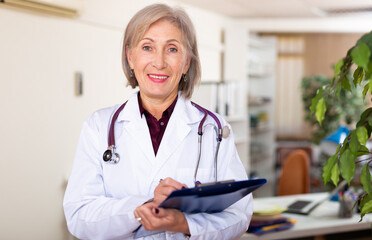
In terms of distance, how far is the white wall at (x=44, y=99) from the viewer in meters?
2.95

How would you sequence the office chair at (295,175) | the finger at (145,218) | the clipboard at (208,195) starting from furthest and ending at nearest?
the office chair at (295,175)
the finger at (145,218)
the clipboard at (208,195)

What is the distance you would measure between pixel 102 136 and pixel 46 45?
1907 mm

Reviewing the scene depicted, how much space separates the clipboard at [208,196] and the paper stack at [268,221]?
1.32m

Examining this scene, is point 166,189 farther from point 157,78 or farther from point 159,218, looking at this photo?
point 157,78

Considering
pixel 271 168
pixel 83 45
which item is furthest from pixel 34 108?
pixel 271 168

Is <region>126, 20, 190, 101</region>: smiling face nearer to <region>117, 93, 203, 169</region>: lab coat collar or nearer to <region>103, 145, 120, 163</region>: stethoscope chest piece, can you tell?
<region>117, 93, 203, 169</region>: lab coat collar

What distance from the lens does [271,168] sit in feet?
24.2

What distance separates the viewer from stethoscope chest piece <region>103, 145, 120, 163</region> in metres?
1.47

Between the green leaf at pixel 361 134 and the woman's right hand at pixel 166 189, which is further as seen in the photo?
the woman's right hand at pixel 166 189

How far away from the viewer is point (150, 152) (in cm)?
155

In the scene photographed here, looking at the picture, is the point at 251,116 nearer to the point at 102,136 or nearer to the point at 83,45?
the point at 83,45

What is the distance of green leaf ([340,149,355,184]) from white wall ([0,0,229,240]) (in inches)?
93.3

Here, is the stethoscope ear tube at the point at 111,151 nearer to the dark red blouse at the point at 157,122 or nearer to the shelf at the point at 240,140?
the dark red blouse at the point at 157,122

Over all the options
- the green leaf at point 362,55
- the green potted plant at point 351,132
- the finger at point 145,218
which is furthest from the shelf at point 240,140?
the green leaf at point 362,55
